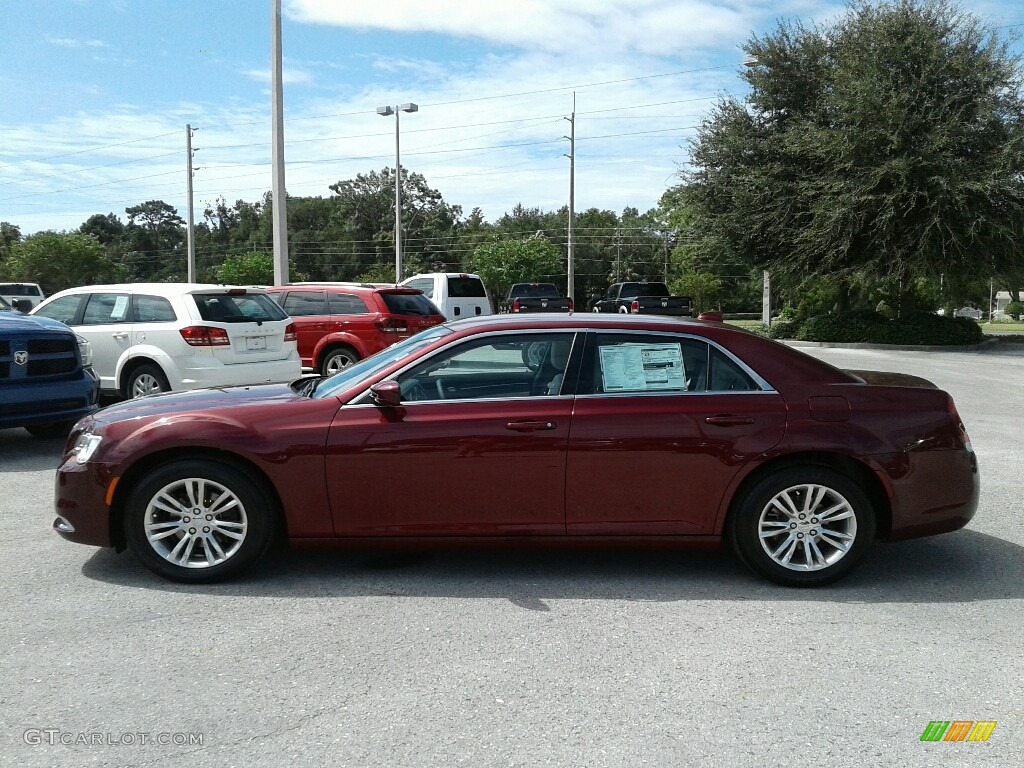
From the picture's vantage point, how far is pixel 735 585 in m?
5.08

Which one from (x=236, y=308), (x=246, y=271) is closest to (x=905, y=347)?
(x=236, y=308)

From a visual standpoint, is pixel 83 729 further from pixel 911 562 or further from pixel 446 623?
pixel 911 562

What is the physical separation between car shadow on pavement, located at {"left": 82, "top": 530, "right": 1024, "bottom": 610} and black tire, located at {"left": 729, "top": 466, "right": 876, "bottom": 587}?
0.13m

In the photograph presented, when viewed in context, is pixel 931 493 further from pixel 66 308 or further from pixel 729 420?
pixel 66 308

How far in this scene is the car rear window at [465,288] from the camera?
22.1 m

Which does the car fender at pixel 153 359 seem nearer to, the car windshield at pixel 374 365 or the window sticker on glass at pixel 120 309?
the window sticker on glass at pixel 120 309

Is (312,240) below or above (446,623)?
above

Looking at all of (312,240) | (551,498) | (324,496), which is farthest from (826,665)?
(312,240)

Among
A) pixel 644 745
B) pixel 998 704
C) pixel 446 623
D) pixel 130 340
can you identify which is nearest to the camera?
pixel 644 745

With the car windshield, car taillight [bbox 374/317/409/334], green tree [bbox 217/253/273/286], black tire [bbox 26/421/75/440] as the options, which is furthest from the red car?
green tree [bbox 217/253/273/286]

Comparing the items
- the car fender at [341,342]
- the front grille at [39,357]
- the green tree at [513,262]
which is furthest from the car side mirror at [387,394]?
the green tree at [513,262]

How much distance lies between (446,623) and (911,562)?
292 centimetres

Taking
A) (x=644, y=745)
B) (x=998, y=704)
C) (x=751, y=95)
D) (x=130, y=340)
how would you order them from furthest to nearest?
1. (x=751, y=95)
2. (x=130, y=340)
3. (x=998, y=704)
4. (x=644, y=745)

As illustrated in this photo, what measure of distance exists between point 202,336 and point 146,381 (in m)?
0.97
